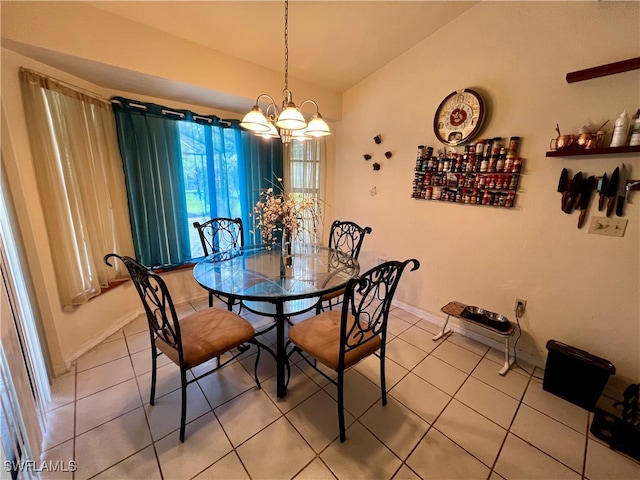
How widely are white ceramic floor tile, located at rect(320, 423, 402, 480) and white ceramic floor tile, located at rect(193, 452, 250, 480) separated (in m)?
0.41

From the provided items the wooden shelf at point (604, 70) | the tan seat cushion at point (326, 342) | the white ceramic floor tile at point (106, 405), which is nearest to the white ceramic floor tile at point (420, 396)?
the tan seat cushion at point (326, 342)

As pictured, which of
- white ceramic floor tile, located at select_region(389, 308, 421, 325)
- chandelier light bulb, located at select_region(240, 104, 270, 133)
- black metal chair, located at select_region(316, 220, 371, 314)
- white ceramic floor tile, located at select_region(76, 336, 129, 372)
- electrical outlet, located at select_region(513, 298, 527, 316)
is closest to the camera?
chandelier light bulb, located at select_region(240, 104, 270, 133)

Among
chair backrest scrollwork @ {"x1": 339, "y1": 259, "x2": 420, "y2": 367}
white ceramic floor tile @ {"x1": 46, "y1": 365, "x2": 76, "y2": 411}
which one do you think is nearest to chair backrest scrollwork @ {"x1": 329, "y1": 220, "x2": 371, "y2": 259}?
chair backrest scrollwork @ {"x1": 339, "y1": 259, "x2": 420, "y2": 367}

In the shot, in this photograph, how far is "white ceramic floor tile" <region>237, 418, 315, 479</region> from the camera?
1252 mm

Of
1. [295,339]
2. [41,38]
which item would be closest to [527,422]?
[295,339]

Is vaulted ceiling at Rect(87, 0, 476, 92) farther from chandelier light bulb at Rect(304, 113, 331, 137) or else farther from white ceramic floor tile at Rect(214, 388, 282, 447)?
white ceramic floor tile at Rect(214, 388, 282, 447)

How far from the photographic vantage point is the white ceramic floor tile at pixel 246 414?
1.44 metres

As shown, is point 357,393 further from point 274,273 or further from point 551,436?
point 551,436

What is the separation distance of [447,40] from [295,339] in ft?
9.17

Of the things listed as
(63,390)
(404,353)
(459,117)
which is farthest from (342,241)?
(63,390)

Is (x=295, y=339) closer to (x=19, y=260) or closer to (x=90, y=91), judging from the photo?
(x=19, y=260)

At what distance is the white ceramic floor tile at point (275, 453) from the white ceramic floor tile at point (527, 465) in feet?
3.29

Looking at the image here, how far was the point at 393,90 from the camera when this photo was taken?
8.82 ft

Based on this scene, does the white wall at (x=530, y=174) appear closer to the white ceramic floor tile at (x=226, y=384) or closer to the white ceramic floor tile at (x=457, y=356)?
the white ceramic floor tile at (x=457, y=356)
